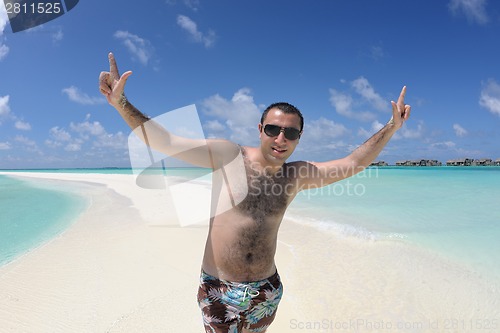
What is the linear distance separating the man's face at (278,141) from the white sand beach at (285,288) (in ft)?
7.69

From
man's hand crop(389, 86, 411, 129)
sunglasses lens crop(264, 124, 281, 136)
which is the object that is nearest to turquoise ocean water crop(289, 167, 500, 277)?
man's hand crop(389, 86, 411, 129)

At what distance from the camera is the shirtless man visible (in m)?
2.04

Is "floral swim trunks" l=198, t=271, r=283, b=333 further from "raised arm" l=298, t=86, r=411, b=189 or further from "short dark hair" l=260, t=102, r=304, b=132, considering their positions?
"short dark hair" l=260, t=102, r=304, b=132

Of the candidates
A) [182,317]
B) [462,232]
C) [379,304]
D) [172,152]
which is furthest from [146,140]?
[462,232]

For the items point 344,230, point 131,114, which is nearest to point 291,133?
point 131,114

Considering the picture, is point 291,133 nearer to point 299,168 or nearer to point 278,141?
point 278,141

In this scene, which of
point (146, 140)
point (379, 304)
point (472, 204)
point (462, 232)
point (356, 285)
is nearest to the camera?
point (146, 140)

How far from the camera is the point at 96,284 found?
177 inches

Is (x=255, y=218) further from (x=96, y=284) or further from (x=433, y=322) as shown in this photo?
(x=96, y=284)

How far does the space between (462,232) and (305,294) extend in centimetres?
569

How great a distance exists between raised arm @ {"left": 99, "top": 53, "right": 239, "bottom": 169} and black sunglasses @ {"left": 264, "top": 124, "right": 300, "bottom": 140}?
0.87ft

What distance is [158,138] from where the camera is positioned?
6.11 ft

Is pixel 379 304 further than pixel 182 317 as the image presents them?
Yes

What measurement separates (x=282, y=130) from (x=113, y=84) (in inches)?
43.6
